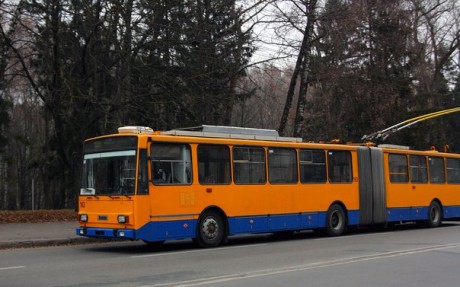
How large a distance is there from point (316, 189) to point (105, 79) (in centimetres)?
1061

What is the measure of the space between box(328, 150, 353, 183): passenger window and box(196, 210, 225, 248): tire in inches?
201

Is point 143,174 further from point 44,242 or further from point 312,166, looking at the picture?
point 312,166

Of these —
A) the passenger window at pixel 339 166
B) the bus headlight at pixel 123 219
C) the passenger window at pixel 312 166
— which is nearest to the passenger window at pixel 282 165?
the passenger window at pixel 312 166

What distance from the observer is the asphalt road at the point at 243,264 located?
9195 millimetres

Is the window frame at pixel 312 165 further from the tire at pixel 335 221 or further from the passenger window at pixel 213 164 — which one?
the passenger window at pixel 213 164

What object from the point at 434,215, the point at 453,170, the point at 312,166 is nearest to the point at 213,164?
Result: the point at 312,166

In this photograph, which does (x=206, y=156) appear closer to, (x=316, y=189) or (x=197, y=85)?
(x=316, y=189)

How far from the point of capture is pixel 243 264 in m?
11.3

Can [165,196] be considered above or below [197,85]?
below

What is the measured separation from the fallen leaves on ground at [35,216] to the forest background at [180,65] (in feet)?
3.94

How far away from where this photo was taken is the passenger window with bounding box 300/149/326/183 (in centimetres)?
1764

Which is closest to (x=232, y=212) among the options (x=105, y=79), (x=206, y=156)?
(x=206, y=156)

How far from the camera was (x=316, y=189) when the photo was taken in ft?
59.0

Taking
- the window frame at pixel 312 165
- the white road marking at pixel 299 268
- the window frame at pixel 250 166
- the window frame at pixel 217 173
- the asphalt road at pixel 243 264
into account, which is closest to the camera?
the white road marking at pixel 299 268
